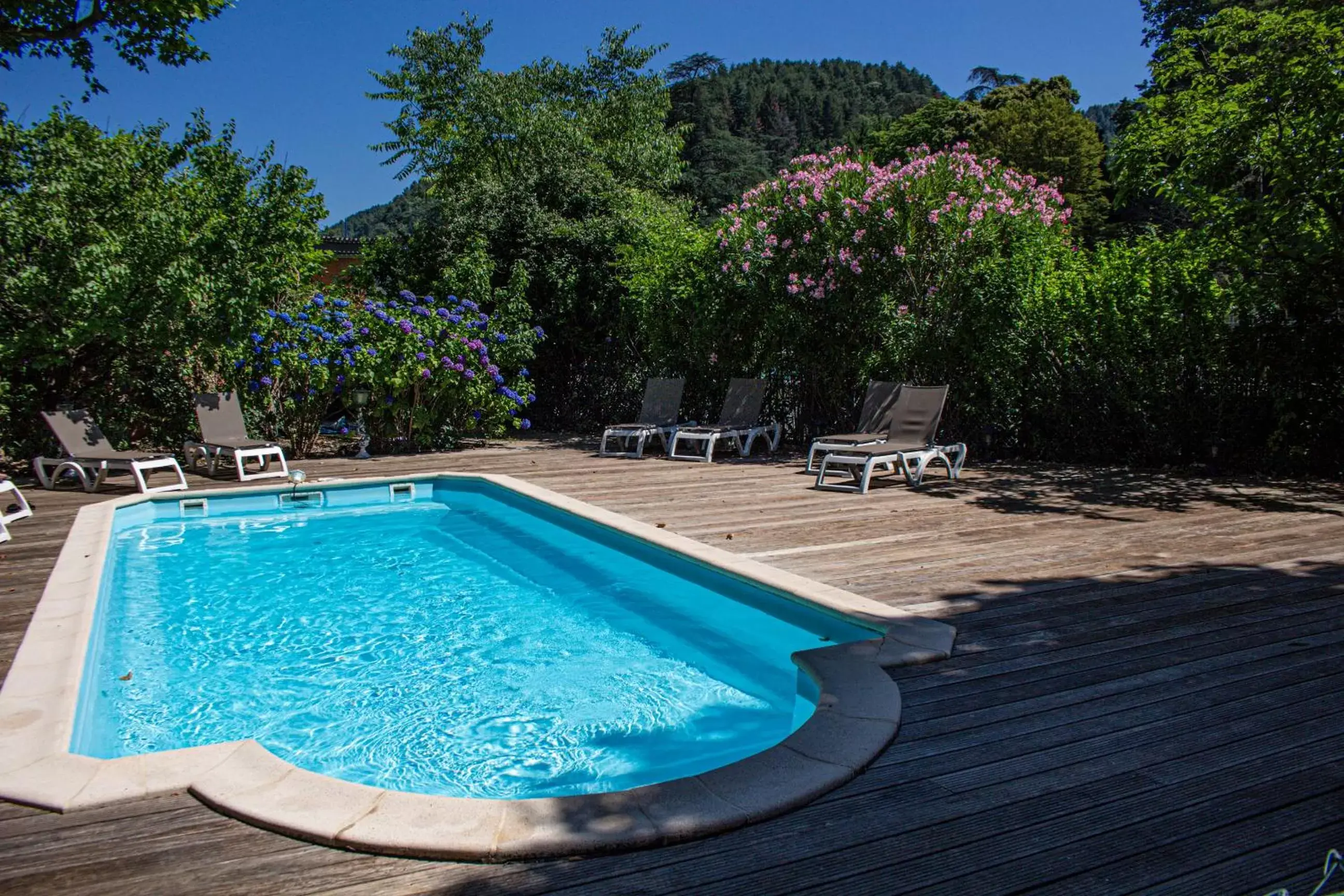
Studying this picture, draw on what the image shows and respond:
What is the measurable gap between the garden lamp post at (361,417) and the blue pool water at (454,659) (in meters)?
3.69

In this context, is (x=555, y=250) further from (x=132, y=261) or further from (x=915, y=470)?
(x=915, y=470)

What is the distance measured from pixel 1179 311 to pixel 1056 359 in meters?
1.25

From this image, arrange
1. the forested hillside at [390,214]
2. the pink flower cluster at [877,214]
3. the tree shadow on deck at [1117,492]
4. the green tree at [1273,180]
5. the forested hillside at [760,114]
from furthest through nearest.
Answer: the forested hillside at [760,114] < the forested hillside at [390,214] < the pink flower cluster at [877,214] < the green tree at [1273,180] < the tree shadow on deck at [1117,492]

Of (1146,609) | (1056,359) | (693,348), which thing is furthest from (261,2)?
(1146,609)

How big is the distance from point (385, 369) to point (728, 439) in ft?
14.4

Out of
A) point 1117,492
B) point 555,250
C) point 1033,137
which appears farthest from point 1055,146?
point 1117,492

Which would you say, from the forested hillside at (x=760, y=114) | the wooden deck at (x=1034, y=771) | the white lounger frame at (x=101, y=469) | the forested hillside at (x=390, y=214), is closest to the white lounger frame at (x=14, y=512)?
the white lounger frame at (x=101, y=469)

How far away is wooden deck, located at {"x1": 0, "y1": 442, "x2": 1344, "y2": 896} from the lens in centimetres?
210

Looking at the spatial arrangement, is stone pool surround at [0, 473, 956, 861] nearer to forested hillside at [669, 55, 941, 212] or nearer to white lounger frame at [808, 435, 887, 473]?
white lounger frame at [808, 435, 887, 473]

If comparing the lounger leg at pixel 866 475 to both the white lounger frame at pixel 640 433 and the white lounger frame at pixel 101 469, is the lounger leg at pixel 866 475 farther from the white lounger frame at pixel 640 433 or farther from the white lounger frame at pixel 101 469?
the white lounger frame at pixel 101 469

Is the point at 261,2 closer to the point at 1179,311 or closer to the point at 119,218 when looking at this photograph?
the point at 119,218

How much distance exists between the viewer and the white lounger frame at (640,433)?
1127 centimetres

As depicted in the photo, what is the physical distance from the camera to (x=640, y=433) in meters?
11.3

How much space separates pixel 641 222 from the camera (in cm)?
1422
